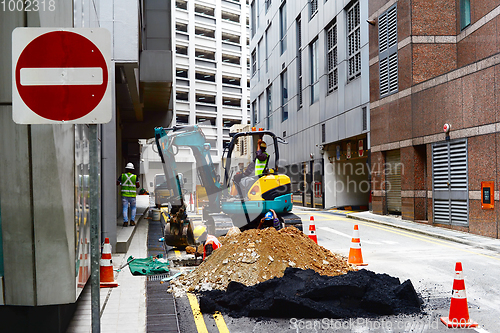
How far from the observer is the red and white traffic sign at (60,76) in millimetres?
3287

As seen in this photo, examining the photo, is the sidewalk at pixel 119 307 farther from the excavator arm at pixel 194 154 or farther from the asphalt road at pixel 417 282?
the excavator arm at pixel 194 154

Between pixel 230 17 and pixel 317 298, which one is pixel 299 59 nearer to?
pixel 317 298

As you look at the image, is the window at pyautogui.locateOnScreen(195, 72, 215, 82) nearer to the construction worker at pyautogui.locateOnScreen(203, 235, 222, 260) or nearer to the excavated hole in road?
the construction worker at pyautogui.locateOnScreen(203, 235, 222, 260)

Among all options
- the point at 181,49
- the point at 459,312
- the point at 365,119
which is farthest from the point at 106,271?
the point at 181,49

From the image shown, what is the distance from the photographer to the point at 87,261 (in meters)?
5.82

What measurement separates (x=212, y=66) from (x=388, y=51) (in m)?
47.3

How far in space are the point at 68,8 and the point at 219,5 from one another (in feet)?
212

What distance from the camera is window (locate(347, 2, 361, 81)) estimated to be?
23891mm

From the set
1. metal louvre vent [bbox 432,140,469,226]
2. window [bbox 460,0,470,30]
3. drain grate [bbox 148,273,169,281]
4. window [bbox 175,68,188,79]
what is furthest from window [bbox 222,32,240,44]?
drain grate [bbox 148,273,169,281]

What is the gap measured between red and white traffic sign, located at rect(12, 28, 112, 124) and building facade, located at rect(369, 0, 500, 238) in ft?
39.8

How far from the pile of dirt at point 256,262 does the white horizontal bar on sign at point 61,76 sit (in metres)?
4.38

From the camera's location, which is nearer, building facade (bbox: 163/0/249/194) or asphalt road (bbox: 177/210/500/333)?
asphalt road (bbox: 177/210/500/333)

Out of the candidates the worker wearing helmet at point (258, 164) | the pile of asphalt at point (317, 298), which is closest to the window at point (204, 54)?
the worker wearing helmet at point (258, 164)

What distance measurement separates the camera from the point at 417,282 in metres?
7.58
